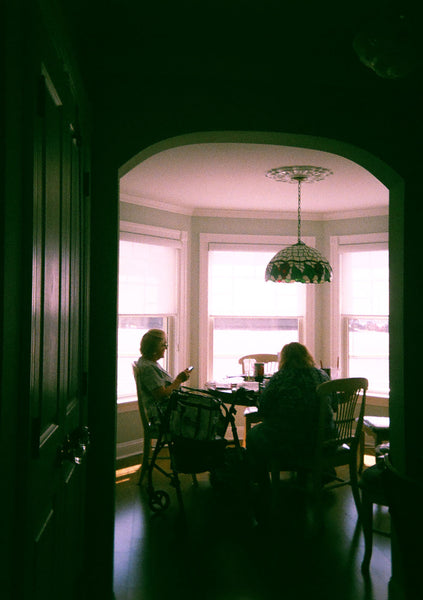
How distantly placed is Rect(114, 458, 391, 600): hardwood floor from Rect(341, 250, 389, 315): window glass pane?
2587 mm

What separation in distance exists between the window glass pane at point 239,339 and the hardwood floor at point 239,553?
7.28ft

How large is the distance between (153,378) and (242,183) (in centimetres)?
205

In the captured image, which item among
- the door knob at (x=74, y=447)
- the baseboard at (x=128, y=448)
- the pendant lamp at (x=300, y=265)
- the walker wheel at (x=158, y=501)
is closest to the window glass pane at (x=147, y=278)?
the baseboard at (x=128, y=448)

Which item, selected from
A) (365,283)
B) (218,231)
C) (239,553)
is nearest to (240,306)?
(218,231)

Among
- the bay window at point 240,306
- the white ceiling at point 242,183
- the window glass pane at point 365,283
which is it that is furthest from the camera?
the bay window at point 240,306

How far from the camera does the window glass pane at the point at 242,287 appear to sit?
607 cm

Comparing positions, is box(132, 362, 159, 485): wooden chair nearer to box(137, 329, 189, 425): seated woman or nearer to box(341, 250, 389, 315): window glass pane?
box(137, 329, 189, 425): seated woman

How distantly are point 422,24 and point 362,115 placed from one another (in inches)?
34.4

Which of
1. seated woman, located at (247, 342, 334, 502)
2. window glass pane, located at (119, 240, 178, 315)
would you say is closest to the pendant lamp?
seated woman, located at (247, 342, 334, 502)

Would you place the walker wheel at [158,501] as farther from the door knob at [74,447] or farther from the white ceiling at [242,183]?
the white ceiling at [242,183]

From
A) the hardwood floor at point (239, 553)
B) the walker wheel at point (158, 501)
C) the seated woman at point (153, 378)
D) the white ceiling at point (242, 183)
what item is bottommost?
the hardwood floor at point (239, 553)

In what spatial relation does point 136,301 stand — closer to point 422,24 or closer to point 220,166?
point 220,166

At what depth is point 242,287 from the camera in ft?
20.1

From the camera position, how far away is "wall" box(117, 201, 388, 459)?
5.25 m
